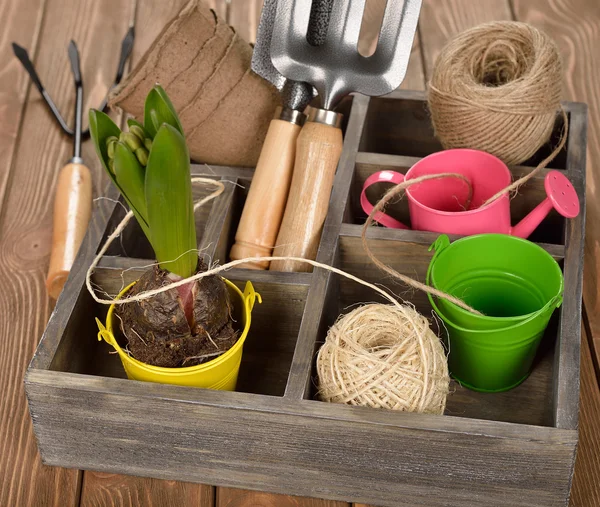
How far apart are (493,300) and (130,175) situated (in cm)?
46

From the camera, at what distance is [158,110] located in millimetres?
695

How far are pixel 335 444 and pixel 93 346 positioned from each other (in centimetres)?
31

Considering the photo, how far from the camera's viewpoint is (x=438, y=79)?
3.44 feet

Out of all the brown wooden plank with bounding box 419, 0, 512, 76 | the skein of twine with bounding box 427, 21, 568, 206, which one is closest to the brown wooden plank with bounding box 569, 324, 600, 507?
the skein of twine with bounding box 427, 21, 568, 206

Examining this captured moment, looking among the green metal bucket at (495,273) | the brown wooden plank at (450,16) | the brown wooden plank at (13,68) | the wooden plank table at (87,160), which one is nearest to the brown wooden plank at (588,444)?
the wooden plank table at (87,160)

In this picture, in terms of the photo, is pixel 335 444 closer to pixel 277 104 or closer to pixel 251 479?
pixel 251 479

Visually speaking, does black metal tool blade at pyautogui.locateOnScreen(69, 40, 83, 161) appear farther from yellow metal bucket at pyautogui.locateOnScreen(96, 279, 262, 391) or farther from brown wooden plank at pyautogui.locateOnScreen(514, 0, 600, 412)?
brown wooden plank at pyautogui.locateOnScreen(514, 0, 600, 412)

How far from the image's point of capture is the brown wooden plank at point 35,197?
911mm

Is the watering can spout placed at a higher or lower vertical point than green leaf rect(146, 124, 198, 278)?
lower

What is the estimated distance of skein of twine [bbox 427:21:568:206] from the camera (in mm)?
1007

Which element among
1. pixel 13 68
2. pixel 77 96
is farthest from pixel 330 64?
pixel 13 68

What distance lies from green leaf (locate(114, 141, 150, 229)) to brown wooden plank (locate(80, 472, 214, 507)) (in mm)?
310

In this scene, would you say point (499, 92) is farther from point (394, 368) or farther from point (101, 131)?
point (101, 131)

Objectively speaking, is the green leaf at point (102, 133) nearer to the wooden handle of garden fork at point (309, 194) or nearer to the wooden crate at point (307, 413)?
the wooden crate at point (307, 413)
